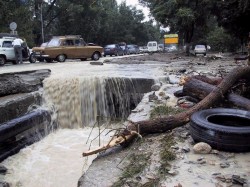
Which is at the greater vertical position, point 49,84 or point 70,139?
point 49,84

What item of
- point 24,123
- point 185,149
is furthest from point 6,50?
point 185,149

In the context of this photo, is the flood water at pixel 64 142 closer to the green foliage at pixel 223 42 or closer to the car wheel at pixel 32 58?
the car wheel at pixel 32 58

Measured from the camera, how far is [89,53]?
24578 millimetres

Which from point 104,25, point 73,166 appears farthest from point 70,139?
point 104,25

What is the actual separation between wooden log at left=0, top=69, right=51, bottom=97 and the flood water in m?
0.36

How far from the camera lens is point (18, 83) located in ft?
35.3

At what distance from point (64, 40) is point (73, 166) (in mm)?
16850

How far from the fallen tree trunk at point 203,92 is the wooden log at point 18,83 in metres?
5.32

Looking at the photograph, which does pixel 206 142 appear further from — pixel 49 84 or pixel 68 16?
pixel 68 16

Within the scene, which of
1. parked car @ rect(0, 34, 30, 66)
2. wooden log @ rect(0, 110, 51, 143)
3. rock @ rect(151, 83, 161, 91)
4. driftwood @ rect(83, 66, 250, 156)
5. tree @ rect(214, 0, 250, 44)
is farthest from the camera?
tree @ rect(214, 0, 250, 44)

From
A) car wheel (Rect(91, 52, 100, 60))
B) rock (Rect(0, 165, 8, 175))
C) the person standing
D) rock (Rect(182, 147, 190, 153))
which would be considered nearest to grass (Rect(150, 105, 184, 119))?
rock (Rect(182, 147, 190, 153))

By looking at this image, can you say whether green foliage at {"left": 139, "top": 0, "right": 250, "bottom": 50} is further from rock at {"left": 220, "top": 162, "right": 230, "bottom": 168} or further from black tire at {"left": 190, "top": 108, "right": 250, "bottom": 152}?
rock at {"left": 220, "top": 162, "right": 230, "bottom": 168}

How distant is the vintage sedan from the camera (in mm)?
22031

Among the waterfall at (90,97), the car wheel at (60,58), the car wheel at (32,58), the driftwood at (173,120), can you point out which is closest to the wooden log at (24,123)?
the waterfall at (90,97)
